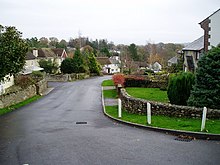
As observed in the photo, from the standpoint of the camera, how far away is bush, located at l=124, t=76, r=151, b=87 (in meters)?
36.7

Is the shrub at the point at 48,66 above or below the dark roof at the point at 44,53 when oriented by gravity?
below

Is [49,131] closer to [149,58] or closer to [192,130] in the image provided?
[192,130]

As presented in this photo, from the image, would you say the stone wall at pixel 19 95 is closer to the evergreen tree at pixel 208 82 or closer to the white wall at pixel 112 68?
the evergreen tree at pixel 208 82

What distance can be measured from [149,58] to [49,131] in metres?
98.8

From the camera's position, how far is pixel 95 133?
44.3 ft

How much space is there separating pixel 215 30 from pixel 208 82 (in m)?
9.63

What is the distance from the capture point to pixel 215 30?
2384 centimetres

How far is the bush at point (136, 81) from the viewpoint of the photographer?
3666 centimetres

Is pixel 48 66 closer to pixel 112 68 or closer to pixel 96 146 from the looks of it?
pixel 112 68

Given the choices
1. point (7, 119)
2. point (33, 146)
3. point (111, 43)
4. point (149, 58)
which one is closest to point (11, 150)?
point (33, 146)

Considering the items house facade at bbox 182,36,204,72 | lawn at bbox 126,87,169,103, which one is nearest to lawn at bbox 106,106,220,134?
lawn at bbox 126,87,169,103

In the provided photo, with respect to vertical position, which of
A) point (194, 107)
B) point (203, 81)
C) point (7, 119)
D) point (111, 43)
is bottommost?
point (7, 119)

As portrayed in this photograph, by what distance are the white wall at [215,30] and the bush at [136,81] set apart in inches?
529

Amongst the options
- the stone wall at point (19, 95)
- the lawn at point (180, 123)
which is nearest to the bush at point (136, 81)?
the stone wall at point (19, 95)
